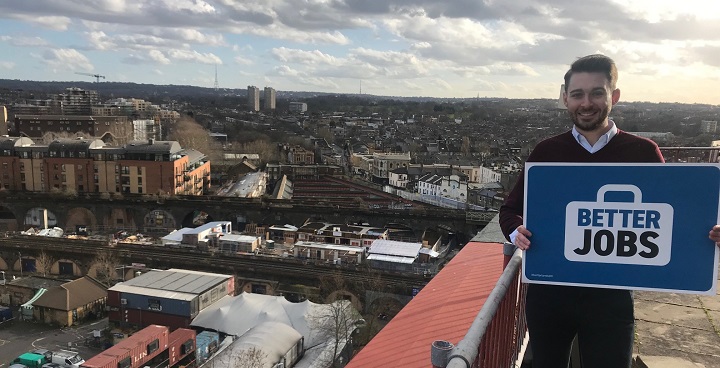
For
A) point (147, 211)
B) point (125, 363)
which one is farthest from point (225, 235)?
point (125, 363)

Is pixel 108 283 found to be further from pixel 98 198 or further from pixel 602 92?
pixel 602 92

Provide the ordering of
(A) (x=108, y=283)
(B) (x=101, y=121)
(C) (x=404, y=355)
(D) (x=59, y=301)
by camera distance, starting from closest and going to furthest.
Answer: (C) (x=404, y=355) < (D) (x=59, y=301) < (A) (x=108, y=283) < (B) (x=101, y=121)

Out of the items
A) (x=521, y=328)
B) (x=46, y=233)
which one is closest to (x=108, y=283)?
(x=46, y=233)

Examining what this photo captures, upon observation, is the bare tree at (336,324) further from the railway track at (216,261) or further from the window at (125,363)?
the window at (125,363)

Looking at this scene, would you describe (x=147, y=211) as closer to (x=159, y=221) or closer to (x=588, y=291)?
(x=159, y=221)

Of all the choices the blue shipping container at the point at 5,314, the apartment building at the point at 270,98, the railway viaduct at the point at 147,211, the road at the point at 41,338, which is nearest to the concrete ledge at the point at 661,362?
the road at the point at 41,338

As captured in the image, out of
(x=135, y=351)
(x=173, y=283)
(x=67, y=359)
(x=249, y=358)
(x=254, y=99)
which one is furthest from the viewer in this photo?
(x=254, y=99)

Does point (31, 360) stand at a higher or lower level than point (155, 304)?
lower

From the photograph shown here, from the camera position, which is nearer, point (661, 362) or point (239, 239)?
point (661, 362)
